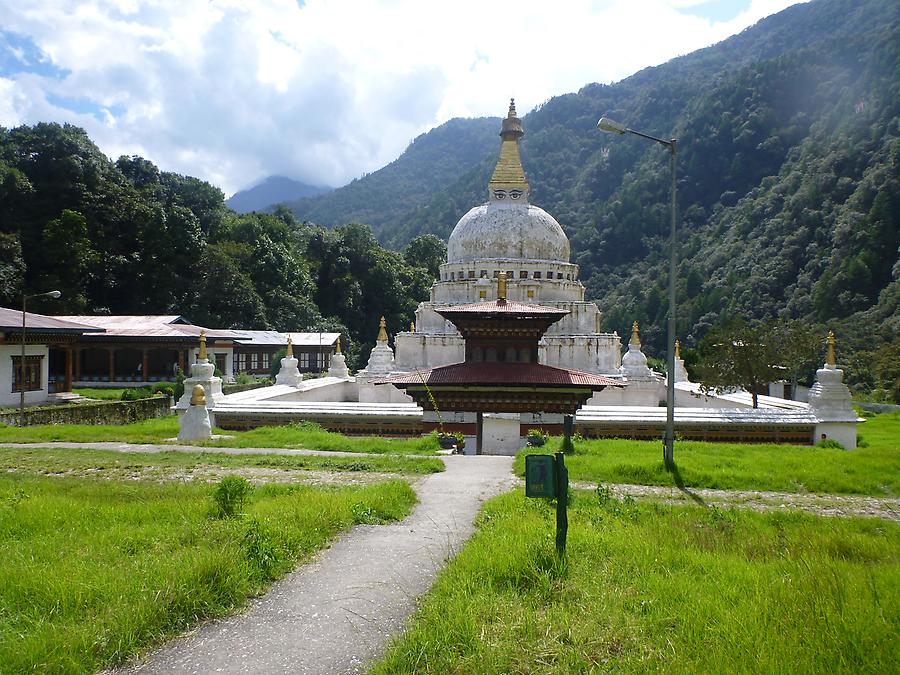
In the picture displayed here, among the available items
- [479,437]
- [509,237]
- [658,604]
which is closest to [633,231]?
[509,237]

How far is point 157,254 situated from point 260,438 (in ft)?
143

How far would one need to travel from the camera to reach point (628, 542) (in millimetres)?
7516

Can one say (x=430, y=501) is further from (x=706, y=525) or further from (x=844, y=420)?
(x=844, y=420)

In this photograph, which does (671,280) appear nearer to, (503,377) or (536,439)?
(536,439)

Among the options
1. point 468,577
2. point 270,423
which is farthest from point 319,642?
point 270,423

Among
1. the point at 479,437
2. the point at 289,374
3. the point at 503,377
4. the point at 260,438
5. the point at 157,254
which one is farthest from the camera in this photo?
the point at 157,254

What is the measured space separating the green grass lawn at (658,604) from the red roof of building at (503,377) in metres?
10.8

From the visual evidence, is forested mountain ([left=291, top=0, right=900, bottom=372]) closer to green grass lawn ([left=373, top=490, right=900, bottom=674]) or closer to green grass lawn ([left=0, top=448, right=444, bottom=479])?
green grass lawn ([left=0, top=448, right=444, bottom=479])

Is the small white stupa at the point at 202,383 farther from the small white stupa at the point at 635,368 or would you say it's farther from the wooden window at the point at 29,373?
the small white stupa at the point at 635,368

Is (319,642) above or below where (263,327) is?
below

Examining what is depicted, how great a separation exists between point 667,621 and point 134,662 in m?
4.37

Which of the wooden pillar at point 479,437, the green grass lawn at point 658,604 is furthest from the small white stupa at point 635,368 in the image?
the green grass lawn at point 658,604

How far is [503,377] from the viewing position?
64.0 feet

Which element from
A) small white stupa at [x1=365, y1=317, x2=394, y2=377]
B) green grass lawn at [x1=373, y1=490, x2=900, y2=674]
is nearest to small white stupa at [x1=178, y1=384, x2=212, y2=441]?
green grass lawn at [x1=373, y1=490, x2=900, y2=674]
